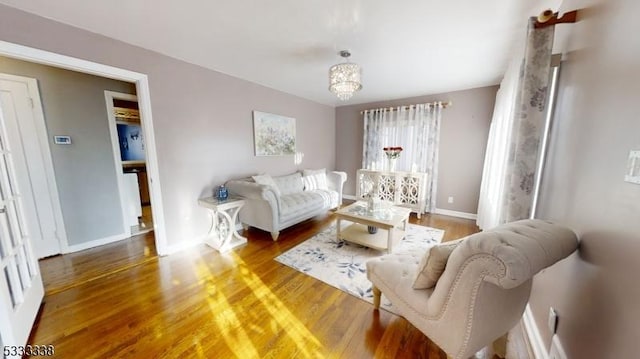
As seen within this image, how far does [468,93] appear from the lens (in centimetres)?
372

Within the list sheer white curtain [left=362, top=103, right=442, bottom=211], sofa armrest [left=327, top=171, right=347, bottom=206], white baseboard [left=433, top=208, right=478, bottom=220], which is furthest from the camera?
sofa armrest [left=327, top=171, right=347, bottom=206]

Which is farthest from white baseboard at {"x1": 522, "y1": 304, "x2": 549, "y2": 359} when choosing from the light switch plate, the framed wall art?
the framed wall art

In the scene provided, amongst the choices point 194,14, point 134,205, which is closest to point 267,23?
point 194,14

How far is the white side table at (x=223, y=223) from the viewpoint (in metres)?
2.68

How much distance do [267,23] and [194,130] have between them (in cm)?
163

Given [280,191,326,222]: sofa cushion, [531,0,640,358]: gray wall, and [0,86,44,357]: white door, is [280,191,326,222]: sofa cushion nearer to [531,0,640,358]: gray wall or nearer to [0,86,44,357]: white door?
[0,86,44,357]: white door

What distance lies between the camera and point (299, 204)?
10.6ft

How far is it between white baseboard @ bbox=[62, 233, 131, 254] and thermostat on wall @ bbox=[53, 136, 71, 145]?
1.22 m

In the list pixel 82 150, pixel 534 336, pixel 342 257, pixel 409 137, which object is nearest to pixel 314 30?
pixel 342 257

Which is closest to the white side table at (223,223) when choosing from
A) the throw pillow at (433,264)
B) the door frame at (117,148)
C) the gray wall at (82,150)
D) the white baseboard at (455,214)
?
the door frame at (117,148)

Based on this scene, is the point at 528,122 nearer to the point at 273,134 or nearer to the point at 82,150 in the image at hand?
the point at 273,134

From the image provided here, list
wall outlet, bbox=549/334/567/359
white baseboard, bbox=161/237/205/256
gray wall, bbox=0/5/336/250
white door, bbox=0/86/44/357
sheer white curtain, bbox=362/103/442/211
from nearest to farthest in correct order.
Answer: wall outlet, bbox=549/334/567/359 < white door, bbox=0/86/44/357 < gray wall, bbox=0/5/336/250 < white baseboard, bbox=161/237/205/256 < sheer white curtain, bbox=362/103/442/211

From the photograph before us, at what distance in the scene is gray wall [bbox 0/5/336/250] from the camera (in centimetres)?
181

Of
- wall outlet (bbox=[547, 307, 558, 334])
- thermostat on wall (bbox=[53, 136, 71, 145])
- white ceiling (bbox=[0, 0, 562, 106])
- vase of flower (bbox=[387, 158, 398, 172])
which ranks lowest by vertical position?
wall outlet (bbox=[547, 307, 558, 334])
